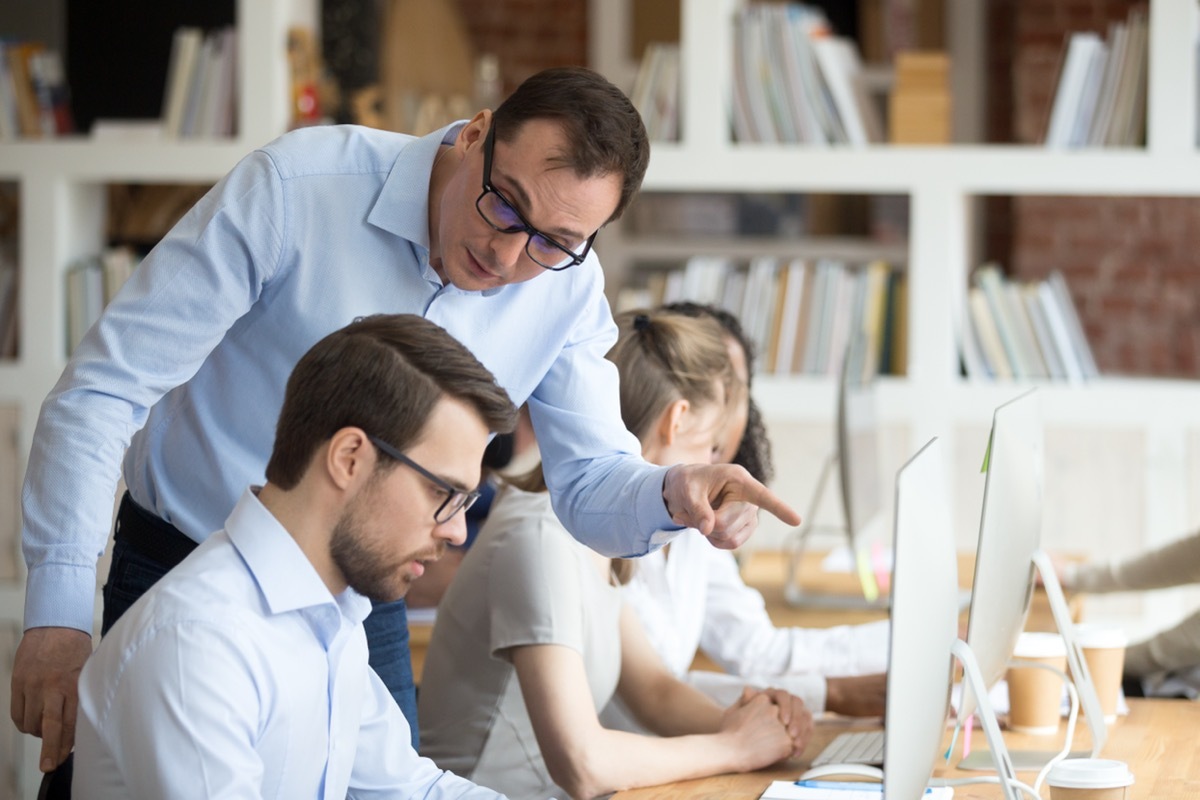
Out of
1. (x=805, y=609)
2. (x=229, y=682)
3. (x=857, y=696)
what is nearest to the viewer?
(x=229, y=682)

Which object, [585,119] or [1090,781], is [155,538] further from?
[1090,781]

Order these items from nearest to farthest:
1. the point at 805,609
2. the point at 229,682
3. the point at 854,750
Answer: the point at 229,682 < the point at 854,750 < the point at 805,609

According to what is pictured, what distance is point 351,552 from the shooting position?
4.07ft

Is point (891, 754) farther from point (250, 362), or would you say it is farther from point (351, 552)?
point (250, 362)

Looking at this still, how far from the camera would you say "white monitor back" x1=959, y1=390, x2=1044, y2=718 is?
1.41 meters

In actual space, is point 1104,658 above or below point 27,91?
below

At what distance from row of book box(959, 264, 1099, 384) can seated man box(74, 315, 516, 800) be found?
2439 mm

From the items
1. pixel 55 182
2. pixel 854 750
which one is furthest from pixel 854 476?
pixel 55 182

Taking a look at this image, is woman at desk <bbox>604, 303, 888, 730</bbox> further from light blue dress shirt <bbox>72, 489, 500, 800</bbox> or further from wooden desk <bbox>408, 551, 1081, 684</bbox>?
light blue dress shirt <bbox>72, 489, 500, 800</bbox>

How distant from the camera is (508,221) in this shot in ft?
4.81

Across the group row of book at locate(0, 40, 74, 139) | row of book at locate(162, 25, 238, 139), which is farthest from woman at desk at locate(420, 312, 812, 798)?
row of book at locate(0, 40, 74, 139)

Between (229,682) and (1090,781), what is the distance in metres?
0.80

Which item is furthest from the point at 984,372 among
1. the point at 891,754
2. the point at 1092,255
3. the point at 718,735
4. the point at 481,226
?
the point at 891,754

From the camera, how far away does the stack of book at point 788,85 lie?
3.53 meters
